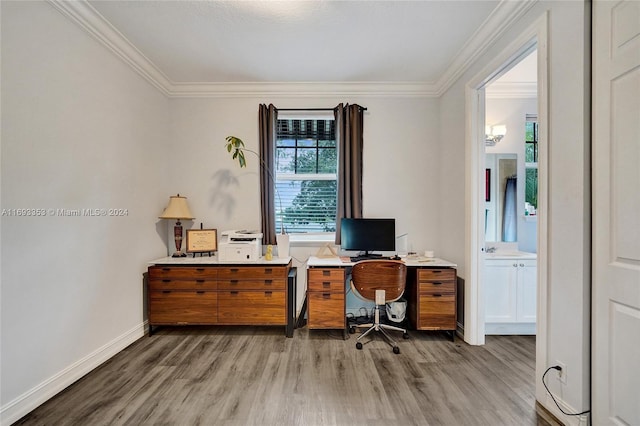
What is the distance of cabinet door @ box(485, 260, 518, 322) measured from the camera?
9.25 ft

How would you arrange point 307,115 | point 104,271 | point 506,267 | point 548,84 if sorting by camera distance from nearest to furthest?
point 548,84
point 104,271
point 506,267
point 307,115

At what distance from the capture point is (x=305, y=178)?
3557mm

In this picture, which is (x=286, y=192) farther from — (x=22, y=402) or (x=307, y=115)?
(x=22, y=402)

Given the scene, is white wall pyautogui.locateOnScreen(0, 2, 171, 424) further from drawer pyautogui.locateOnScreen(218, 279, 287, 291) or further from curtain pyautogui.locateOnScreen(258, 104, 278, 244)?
curtain pyautogui.locateOnScreen(258, 104, 278, 244)

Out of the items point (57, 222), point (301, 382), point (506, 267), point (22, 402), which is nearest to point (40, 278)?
point (57, 222)

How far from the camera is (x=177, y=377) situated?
217 cm

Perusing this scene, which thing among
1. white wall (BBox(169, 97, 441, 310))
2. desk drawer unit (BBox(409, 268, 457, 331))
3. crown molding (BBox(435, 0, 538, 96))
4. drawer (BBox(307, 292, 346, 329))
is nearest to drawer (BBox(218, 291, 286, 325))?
drawer (BBox(307, 292, 346, 329))

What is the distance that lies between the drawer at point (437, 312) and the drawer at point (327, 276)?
85 centimetres

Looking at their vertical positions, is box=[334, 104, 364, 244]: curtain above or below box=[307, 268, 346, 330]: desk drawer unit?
above

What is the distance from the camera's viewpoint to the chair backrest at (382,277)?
263 cm

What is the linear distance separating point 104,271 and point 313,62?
2845mm

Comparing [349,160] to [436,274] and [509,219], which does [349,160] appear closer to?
[436,274]

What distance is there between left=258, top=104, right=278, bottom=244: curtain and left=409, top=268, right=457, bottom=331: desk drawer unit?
177 cm

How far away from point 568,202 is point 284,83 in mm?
2990
